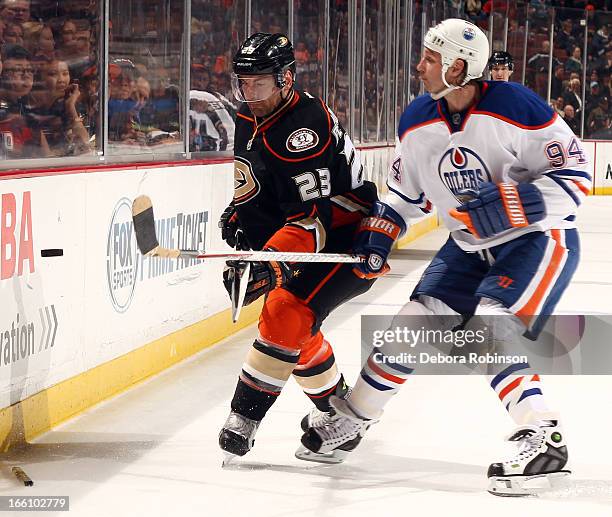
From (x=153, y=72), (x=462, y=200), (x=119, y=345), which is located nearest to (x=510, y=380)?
(x=462, y=200)

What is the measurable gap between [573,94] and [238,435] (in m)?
15.5

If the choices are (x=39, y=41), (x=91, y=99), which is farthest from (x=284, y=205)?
(x=91, y=99)

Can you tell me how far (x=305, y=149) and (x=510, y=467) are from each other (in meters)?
0.99

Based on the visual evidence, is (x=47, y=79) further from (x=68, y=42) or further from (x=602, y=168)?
(x=602, y=168)

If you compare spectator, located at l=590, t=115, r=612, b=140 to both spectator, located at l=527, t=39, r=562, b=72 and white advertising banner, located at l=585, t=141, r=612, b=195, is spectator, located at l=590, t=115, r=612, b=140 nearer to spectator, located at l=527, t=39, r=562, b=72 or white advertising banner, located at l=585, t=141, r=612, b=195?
white advertising banner, located at l=585, t=141, r=612, b=195

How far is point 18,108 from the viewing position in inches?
158

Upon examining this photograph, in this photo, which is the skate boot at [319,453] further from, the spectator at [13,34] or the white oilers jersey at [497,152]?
the spectator at [13,34]

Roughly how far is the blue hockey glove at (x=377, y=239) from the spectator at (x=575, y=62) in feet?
50.2

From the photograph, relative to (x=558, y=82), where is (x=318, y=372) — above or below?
below

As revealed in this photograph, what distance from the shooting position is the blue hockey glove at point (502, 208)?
10.3ft

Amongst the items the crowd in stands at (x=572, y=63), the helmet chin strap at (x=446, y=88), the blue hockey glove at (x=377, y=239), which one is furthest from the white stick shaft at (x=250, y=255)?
the crowd in stands at (x=572, y=63)

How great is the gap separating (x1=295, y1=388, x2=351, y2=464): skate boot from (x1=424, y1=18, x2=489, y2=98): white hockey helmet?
0.97 meters

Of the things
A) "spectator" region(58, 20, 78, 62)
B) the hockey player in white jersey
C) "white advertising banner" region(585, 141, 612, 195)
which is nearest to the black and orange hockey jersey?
the hockey player in white jersey

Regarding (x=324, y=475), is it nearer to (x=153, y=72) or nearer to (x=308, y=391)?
(x=308, y=391)
